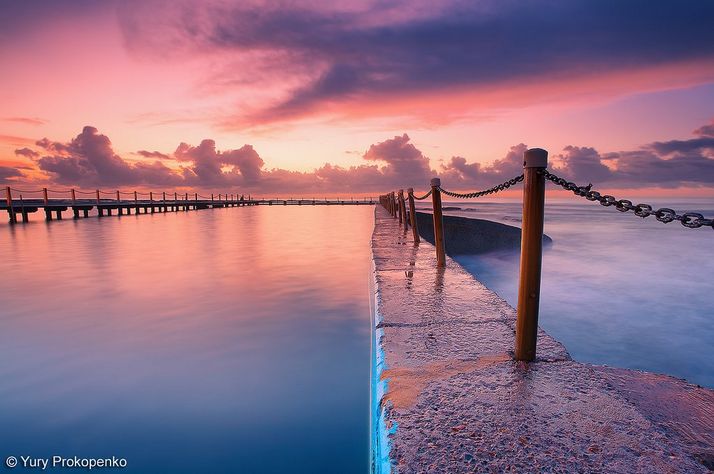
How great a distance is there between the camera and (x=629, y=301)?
8.05 meters

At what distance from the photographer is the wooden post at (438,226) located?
5.23m

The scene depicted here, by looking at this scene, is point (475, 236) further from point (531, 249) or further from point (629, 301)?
point (531, 249)

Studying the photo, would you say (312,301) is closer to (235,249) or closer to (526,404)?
(526,404)

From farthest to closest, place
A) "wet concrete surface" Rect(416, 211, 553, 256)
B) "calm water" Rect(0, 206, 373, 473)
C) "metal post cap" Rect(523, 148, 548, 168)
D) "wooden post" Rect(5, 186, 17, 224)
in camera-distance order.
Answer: "wooden post" Rect(5, 186, 17, 224) < "wet concrete surface" Rect(416, 211, 553, 256) < "calm water" Rect(0, 206, 373, 473) < "metal post cap" Rect(523, 148, 548, 168)

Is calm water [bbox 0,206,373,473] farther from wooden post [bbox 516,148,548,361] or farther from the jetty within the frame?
wooden post [bbox 516,148,548,361]

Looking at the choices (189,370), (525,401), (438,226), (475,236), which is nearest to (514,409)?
(525,401)

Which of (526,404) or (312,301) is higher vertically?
(526,404)

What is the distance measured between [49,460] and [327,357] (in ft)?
8.40

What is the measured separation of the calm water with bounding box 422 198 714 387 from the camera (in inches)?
210

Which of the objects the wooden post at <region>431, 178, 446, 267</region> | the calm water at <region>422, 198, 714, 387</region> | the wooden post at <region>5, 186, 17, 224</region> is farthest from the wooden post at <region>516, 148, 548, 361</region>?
the wooden post at <region>5, 186, 17, 224</region>

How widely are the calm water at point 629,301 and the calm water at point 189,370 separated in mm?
3583

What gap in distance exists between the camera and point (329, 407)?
3514 millimetres

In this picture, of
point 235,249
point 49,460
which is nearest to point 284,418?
A: point 49,460

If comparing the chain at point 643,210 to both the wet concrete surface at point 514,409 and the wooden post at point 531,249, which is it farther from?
the wet concrete surface at point 514,409
